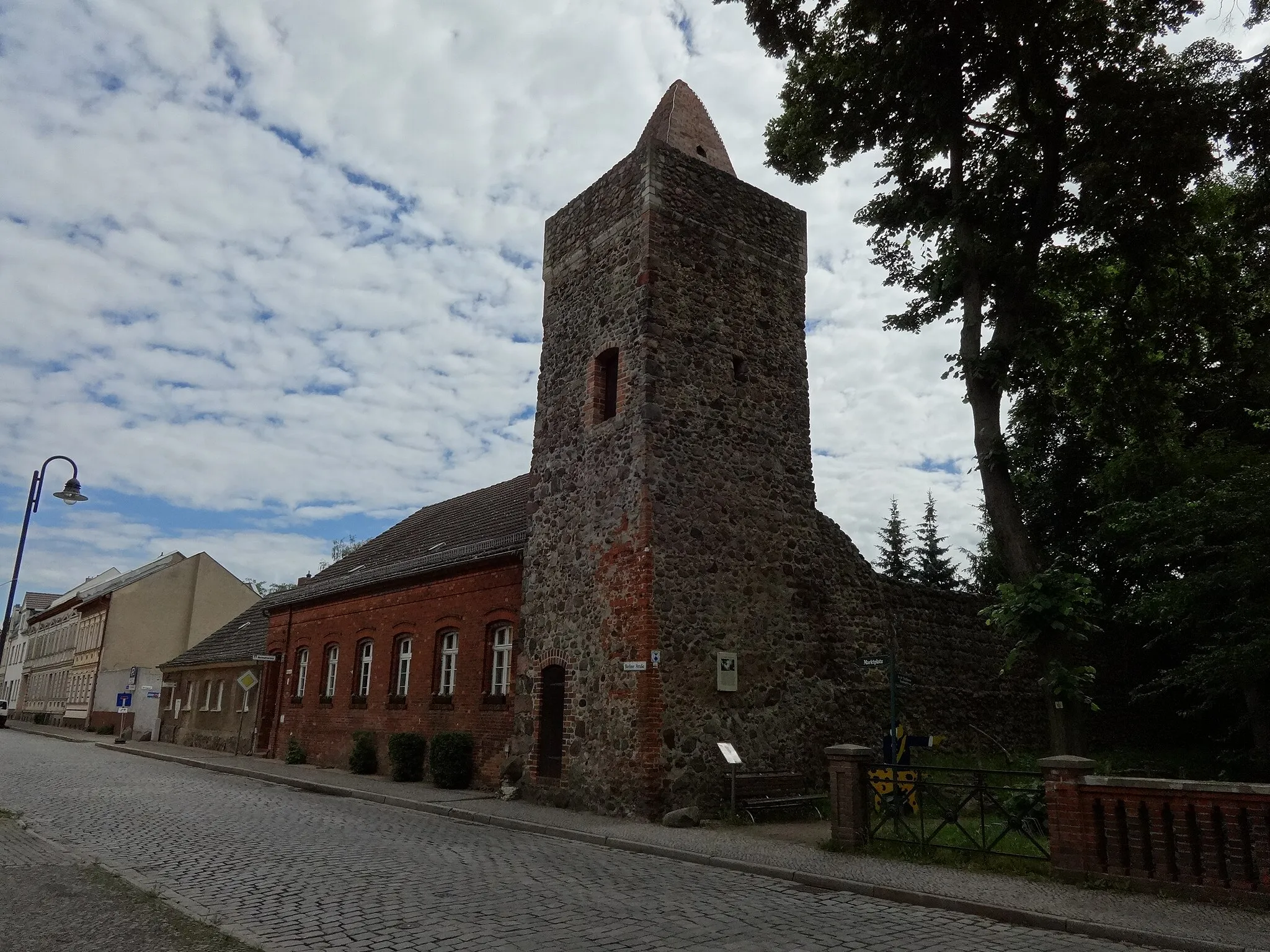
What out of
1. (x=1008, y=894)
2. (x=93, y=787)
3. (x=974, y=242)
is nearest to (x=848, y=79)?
(x=974, y=242)

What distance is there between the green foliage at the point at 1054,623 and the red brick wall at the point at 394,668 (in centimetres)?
879

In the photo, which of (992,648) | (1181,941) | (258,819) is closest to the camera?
(1181,941)

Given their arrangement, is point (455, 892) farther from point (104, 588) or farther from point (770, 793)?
point (104, 588)

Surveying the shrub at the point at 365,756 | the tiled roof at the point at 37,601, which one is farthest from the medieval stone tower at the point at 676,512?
the tiled roof at the point at 37,601

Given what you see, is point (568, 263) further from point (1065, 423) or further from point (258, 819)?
point (1065, 423)

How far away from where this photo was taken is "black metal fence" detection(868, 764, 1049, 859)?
9570mm

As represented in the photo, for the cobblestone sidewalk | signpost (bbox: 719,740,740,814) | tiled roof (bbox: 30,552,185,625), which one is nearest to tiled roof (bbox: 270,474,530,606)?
signpost (bbox: 719,740,740,814)

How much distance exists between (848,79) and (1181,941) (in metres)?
12.2

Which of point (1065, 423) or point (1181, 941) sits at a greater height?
point (1065, 423)

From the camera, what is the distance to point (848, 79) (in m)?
14.0

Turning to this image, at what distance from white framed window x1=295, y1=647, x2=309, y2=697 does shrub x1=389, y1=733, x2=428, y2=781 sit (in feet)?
23.7

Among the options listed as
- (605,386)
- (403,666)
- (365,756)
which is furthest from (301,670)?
(605,386)

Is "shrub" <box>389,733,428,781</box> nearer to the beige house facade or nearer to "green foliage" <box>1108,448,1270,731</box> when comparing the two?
"green foliage" <box>1108,448,1270,731</box>

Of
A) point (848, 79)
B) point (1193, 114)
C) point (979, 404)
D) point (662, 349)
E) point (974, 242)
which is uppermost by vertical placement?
point (848, 79)
